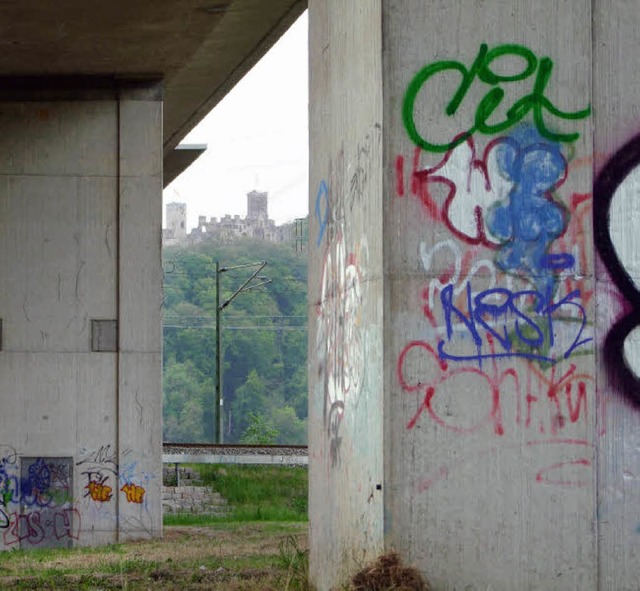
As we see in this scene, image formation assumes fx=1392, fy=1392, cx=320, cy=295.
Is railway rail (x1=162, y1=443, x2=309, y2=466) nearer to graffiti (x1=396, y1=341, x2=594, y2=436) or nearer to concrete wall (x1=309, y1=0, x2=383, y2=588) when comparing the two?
concrete wall (x1=309, y1=0, x2=383, y2=588)

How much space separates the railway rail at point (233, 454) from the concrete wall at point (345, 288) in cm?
2066

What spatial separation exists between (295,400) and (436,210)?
93.8 meters

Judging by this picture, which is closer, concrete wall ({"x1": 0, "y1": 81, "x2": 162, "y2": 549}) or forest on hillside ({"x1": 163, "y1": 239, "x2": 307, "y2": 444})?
concrete wall ({"x1": 0, "y1": 81, "x2": 162, "y2": 549})

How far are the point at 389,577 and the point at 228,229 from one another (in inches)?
5578

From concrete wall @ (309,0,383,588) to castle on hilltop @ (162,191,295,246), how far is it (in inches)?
4999

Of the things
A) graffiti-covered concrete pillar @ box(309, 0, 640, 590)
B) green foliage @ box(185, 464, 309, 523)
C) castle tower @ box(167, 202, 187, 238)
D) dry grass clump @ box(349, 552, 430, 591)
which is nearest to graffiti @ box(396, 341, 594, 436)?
graffiti-covered concrete pillar @ box(309, 0, 640, 590)

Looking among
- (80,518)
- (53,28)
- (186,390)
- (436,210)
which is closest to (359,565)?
(436,210)

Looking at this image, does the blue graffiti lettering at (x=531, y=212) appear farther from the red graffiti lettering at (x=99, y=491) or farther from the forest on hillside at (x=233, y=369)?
the forest on hillside at (x=233, y=369)

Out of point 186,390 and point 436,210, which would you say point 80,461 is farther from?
point 186,390

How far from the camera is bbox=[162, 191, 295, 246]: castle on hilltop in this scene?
477 feet

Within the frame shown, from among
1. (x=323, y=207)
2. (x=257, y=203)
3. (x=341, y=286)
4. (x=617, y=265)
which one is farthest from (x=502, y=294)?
(x=257, y=203)

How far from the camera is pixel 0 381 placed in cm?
2158

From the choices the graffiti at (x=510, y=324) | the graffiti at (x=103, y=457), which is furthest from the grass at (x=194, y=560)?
the graffiti at (x=510, y=324)

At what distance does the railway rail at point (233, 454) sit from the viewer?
101 ft
